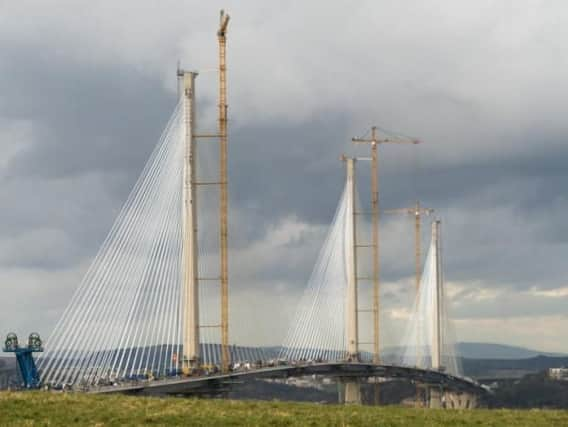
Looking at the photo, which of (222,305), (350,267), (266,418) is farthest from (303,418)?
(350,267)

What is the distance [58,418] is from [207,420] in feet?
17.3

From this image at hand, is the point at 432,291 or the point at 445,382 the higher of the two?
the point at 432,291

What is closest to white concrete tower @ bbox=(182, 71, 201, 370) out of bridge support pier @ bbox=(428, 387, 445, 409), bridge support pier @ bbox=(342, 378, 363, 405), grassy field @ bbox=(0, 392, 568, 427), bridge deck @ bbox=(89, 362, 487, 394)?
bridge deck @ bbox=(89, 362, 487, 394)

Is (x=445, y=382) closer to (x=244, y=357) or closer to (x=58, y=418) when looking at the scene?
(x=244, y=357)

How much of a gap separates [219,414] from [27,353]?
4034cm

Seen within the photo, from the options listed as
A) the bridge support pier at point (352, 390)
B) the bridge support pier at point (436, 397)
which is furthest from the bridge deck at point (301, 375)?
the bridge support pier at point (436, 397)

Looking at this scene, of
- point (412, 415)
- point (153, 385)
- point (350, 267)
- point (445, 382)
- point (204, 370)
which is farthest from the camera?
point (445, 382)

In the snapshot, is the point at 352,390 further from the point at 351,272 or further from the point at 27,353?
the point at 27,353

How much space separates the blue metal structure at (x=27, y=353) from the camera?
83.5 meters

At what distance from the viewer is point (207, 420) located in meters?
44.5

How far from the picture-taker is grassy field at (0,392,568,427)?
4381cm

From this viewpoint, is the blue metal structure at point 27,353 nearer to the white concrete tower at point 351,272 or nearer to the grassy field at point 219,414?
the grassy field at point 219,414

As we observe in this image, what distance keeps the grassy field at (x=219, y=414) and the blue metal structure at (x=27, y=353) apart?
100 ft

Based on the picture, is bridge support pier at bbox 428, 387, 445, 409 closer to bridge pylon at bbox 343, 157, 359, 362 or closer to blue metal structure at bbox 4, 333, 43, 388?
bridge pylon at bbox 343, 157, 359, 362
